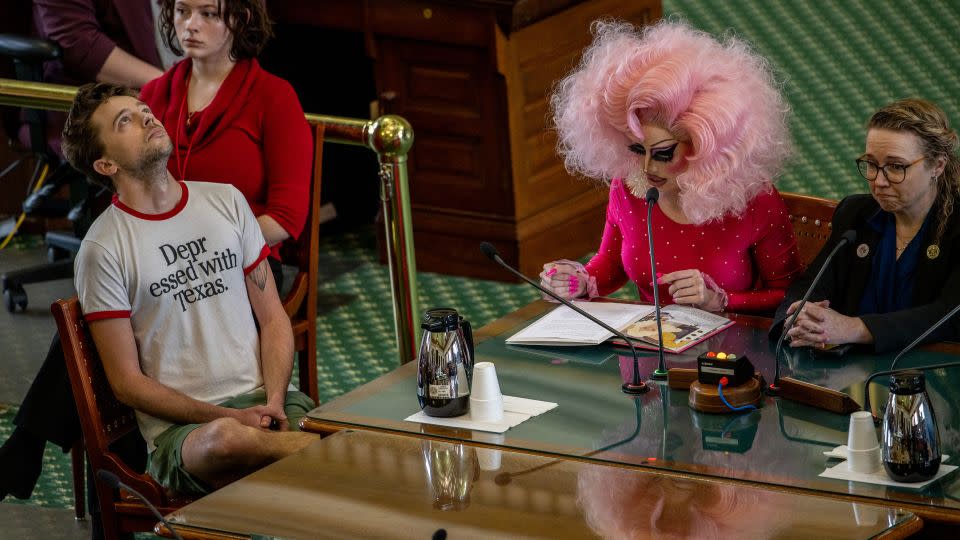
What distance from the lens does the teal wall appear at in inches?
255

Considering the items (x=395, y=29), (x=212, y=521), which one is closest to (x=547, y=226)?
(x=395, y=29)

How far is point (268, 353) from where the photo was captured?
3439 mm

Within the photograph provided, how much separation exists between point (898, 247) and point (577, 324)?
2.39 ft

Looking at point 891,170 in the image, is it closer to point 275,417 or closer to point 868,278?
point 868,278

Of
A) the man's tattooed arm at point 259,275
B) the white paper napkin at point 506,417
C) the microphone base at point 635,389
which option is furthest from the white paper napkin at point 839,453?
the man's tattooed arm at point 259,275

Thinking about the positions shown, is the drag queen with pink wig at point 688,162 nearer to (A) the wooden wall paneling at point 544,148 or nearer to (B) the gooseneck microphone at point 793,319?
(B) the gooseneck microphone at point 793,319

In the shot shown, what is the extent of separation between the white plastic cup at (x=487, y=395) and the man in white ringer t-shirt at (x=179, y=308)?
1.80 feet

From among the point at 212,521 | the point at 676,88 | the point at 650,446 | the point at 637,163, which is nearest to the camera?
the point at 212,521

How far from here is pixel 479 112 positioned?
18.1ft

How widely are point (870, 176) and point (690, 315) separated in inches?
19.7

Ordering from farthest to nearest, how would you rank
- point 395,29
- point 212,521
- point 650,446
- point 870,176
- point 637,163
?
point 395,29, point 637,163, point 870,176, point 650,446, point 212,521

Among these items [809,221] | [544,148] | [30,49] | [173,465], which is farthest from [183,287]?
[544,148]

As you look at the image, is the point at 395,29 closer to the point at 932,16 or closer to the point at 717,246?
the point at 717,246

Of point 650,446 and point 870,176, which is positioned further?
point 870,176
